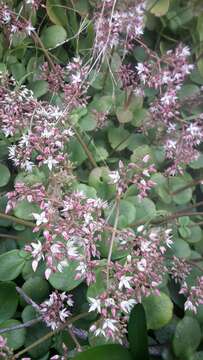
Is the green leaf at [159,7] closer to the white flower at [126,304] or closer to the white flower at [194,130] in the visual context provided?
the white flower at [194,130]

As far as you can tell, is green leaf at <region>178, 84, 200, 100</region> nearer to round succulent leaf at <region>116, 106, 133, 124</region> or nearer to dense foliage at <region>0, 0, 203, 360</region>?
dense foliage at <region>0, 0, 203, 360</region>

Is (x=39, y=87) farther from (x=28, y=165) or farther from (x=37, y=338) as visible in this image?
(x=37, y=338)

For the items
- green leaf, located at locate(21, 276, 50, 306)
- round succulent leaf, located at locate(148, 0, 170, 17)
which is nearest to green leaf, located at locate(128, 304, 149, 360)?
green leaf, located at locate(21, 276, 50, 306)

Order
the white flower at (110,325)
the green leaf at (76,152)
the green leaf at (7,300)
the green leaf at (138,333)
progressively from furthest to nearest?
the green leaf at (76,152) < the green leaf at (7,300) < the green leaf at (138,333) < the white flower at (110,325)

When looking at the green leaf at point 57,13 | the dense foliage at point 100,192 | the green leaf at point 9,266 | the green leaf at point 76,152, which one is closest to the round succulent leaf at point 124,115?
the dense foliage at point 100,192

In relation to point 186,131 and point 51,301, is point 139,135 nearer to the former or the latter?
point 186,131

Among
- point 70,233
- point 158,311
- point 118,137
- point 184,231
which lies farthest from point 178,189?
point 70,233

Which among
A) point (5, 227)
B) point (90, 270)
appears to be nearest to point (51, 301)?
point (90, 270)
